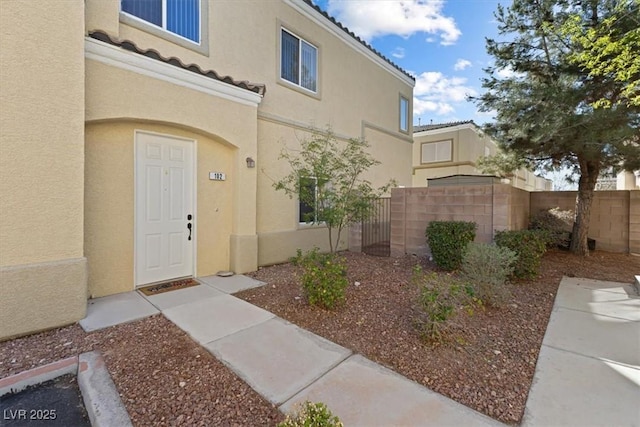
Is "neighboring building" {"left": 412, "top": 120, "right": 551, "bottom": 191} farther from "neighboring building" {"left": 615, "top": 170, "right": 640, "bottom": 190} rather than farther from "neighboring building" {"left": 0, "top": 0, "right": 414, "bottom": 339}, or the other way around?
"neighboring building" {"left": 0, "top": 0, "right": 414, "bottom": 339}

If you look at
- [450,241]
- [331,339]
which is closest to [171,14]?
[331,339]

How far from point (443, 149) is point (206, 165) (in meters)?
16.9

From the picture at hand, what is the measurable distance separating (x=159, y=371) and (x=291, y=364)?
1.36m

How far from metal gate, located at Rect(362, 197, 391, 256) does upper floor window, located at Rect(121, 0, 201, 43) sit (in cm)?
661

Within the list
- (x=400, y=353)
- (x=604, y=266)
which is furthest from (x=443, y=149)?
(x=400, y=353)

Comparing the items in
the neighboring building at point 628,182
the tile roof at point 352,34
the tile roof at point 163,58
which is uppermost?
the tile roof at point 352,34

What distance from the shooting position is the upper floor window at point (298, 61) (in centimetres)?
830

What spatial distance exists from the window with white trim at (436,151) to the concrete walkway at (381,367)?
1503 cm

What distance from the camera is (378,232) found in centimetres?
1074

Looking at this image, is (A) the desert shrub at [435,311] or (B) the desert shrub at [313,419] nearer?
(B) the desert shrub at [313,419]

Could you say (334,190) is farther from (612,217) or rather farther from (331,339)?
(612,217)

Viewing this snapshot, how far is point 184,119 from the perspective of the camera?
5531 millimetres

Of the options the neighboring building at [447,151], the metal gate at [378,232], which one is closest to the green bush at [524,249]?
the metal gate at [378,232]

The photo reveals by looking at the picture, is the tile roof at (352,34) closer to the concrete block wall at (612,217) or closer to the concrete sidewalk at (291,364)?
the concrete block wall at (612,217)
